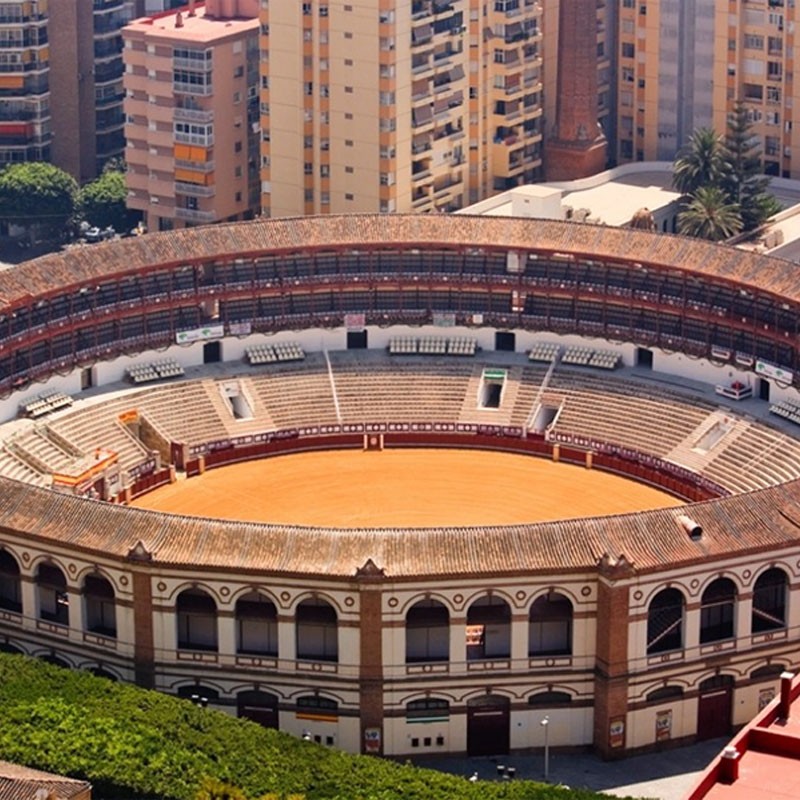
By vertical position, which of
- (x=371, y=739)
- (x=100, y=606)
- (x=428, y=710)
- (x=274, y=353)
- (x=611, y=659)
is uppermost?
(x=274, y=353)

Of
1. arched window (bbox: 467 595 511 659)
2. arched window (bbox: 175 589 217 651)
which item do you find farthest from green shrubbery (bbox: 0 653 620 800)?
arched window (bbox: 467 595 511 659)

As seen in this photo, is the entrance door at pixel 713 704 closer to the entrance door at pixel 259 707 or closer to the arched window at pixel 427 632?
the arched window at pixel 427 632

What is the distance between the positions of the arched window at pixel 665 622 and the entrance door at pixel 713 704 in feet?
10.2

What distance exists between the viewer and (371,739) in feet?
429

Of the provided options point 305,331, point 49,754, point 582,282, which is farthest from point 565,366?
point 49,754

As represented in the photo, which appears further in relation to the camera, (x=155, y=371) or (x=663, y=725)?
(x=155, y=371)

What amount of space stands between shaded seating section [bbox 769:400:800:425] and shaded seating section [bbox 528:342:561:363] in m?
17.3

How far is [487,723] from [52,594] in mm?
24245

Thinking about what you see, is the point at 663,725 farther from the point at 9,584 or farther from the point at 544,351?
the point at 544,351

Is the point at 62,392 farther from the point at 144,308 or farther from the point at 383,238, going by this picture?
the point at 383,238

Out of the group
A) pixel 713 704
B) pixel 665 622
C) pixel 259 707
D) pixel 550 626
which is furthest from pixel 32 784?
pixel 713 704

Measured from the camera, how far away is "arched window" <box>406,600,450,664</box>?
429ft

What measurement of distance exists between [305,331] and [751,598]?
54659 millimetres

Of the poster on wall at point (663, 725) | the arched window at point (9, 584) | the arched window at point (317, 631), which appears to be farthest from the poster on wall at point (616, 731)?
the arched window at point (9, 584)
